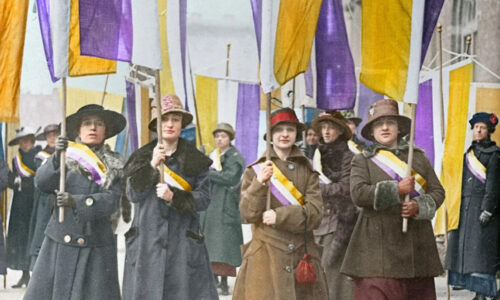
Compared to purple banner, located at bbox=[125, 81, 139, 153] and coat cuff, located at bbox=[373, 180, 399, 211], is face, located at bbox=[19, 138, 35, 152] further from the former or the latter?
coat cuff, located at bbox=[373, 180, 399, 211]

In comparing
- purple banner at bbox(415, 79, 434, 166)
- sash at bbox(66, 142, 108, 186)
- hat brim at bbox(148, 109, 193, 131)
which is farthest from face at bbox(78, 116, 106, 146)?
purple banner at bbox(415, 79, 434, 166)

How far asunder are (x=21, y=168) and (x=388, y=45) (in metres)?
5.33

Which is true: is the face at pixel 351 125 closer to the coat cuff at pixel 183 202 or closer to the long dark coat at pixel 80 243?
the coat cuff at pixel 183 202

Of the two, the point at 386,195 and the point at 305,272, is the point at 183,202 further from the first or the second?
the point at 386,195

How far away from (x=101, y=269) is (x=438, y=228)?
3863 millimetres

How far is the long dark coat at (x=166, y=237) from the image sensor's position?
23.2 ft

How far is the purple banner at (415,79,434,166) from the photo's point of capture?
9.34 m

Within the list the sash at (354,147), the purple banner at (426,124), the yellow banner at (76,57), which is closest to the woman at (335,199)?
the sash at (354,147)

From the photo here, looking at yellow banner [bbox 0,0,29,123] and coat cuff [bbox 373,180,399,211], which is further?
yellow banner [bbox 0,0,29,123]

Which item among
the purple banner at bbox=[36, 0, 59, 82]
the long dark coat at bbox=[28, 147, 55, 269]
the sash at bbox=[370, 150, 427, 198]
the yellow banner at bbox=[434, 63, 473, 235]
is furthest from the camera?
the long dark coat at bbox=[28, 147, 55, 269]

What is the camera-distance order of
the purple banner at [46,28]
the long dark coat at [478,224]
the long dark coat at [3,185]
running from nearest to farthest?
the purple banner at [46,28]
the long dark coat at [3,185]
the long dark coat at [478,224]

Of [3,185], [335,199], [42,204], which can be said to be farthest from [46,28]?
[42,204]

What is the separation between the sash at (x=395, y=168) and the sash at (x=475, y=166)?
93.0 inches

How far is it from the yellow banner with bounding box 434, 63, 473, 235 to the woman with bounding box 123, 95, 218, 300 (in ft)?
10.2
